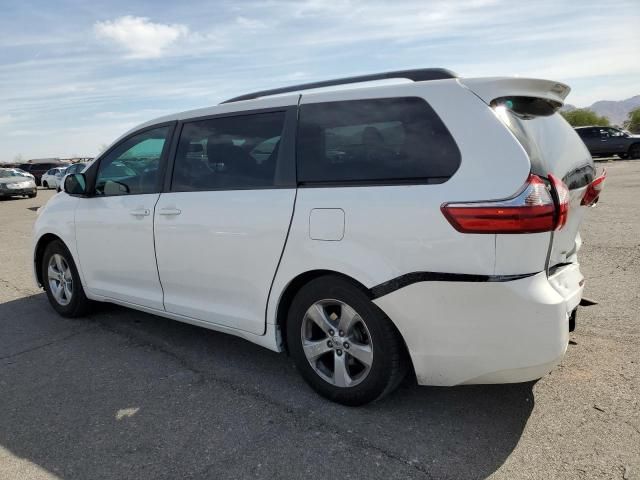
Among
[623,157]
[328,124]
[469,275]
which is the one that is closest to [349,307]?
[469,275]

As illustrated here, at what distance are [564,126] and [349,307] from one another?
1715mm

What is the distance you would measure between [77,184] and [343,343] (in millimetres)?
2944

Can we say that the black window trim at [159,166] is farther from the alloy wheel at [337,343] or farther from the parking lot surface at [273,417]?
the alloy wheel at [337,343]

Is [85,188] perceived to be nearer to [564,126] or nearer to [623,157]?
[564,126]

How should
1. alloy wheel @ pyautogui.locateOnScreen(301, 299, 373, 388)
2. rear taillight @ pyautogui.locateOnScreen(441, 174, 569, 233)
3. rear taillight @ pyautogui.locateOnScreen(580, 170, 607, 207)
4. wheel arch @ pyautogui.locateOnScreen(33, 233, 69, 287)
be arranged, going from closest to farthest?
rear taillight @ pyautogui.locateOnScreen(441, 174, 569, 233), alloy wheel @ pyautogui.locateOnScreen(301, 299, 373, 388), rear taillight @ pyautogui.locateOnScreen(580, 170, 607, 207), wheel arch @ pyautogui.locateOnScreen(33, 233, 69, 287)

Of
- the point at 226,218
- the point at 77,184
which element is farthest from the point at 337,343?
the point at 77,184

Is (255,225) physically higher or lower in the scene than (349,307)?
higher

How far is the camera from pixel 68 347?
4.41 metres

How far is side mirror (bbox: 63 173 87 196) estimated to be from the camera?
4684 mm

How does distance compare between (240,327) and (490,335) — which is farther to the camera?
(240,327)

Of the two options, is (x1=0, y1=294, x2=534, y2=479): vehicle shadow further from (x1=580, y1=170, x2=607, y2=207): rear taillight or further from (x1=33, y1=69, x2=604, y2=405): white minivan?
(x1=580, y1=170, x2=607, y2=207): rear taillight

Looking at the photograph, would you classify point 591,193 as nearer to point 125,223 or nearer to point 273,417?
point 273,417

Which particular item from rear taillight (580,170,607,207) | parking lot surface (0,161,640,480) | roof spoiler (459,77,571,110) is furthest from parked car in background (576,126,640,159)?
roof spoiler (459,77,571,110)

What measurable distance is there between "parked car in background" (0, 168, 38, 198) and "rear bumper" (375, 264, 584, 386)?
2485 centimetres
